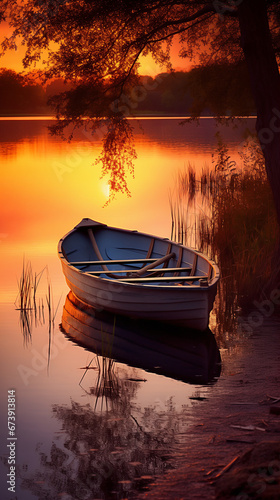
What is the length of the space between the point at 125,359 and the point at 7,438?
277 cm

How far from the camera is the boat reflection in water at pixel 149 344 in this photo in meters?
9.27

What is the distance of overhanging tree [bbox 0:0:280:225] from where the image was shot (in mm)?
11305

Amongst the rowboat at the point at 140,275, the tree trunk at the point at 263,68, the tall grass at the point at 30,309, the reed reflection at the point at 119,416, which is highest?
the tree trunk at the point at 263,68

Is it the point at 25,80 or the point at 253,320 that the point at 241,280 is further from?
the point at 25,80

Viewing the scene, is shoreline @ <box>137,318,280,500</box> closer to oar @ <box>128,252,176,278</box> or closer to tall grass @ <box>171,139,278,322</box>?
tall grass @ <box>171,139,278,322</box>

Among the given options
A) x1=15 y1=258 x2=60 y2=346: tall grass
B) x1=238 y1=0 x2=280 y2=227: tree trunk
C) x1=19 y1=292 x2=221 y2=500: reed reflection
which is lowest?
x1=19 y1=292 x2=221 y2=500: reed reflection

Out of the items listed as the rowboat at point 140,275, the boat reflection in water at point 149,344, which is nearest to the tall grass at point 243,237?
the rowboat at point 140,275

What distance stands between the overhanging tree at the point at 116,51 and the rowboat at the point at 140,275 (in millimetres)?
1555

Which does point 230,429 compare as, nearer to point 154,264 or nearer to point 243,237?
point 154,264

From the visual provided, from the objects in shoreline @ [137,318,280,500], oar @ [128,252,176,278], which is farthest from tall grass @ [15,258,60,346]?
shoreline @ [137,318,280,500]

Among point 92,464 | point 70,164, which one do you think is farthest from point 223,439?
point 70,164

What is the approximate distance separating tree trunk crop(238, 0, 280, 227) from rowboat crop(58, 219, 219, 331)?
7.18 feet

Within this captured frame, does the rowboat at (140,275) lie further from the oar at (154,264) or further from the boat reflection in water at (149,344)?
the boat reflection in water at (149,344)

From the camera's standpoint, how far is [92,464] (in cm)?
646
